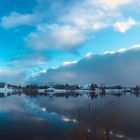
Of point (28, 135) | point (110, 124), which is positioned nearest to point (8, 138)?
point (28, 135)

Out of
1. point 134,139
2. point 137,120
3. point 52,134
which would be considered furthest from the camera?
point 137,120

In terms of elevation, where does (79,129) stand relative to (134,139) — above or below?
above

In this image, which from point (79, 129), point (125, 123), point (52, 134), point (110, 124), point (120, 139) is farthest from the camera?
point (125, 123)

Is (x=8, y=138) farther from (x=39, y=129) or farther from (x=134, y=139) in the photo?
(x=134, y=139)

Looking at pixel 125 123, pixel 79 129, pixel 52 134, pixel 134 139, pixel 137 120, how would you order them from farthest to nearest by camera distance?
1. pixel 137 120
2. pixel 125 123
3. pixel 52 134
4. pixel 134 139
5. pixel 79 129

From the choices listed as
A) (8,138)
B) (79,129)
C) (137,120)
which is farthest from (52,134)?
(137,120)

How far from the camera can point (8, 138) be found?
1596 inches

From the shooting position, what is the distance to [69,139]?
105 ft

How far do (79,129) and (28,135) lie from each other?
1317cm

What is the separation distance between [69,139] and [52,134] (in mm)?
10669

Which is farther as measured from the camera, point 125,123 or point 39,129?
point 125,123

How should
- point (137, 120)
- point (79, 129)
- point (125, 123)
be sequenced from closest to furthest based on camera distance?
point (79, 129)
point (125, 123)
point (137, 120)

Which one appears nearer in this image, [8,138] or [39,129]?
[8,138]

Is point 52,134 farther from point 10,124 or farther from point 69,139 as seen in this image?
point 10,124
